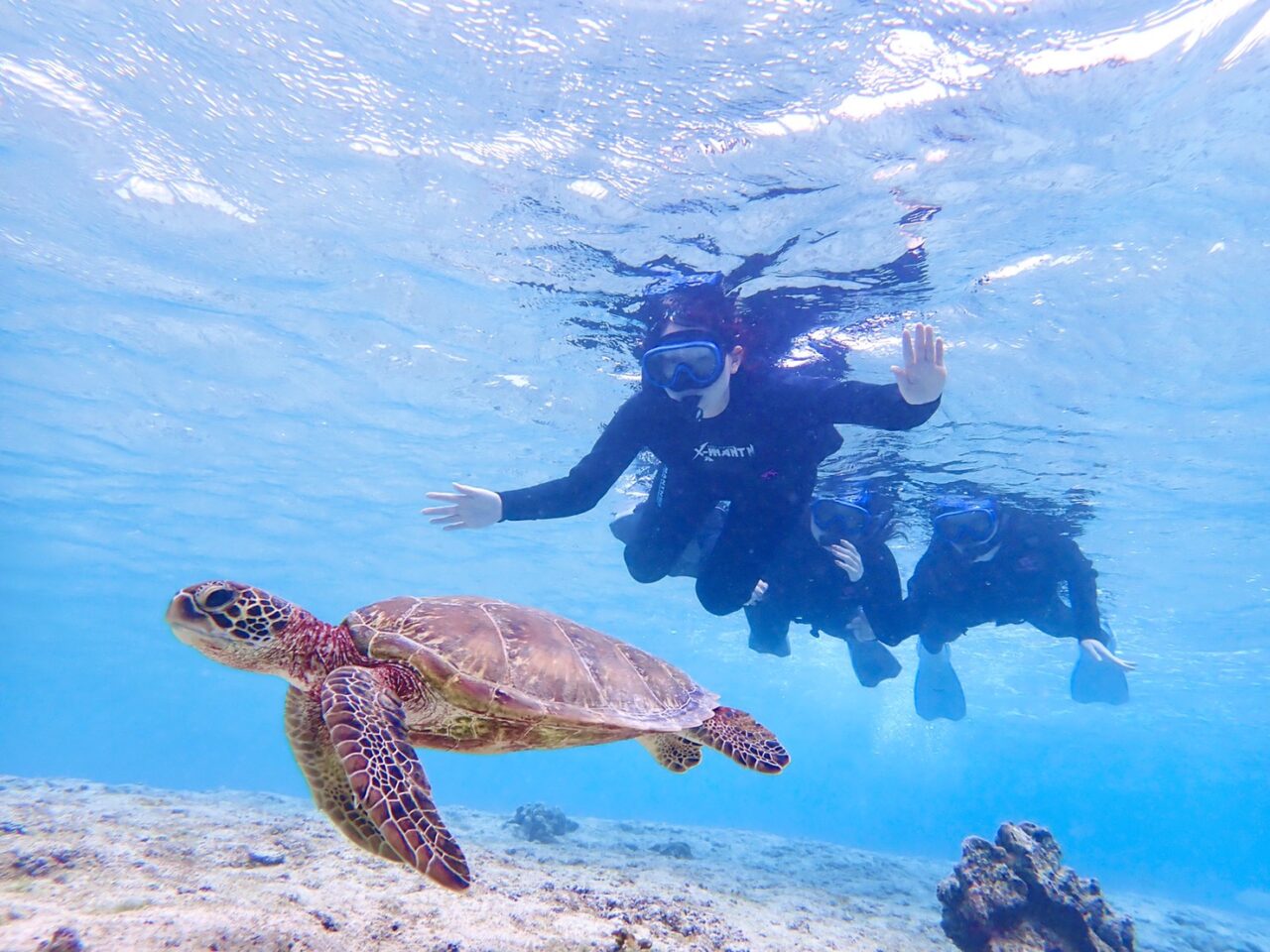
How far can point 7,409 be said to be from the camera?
16.8 meters

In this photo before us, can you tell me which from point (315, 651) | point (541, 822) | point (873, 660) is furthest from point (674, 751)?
point (873, 660)

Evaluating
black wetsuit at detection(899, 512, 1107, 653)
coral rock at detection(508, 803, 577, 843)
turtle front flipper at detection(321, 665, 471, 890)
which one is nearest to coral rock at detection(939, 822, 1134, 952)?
black wetsuit at detection(899, 512, 1107, 653)

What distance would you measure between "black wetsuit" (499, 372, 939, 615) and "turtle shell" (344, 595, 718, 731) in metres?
3.00

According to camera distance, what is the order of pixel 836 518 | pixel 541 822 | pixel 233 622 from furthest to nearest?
1. pixel 541 822
2. pixel 836 518
3. pixel 233 622

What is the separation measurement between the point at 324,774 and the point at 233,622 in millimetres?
960

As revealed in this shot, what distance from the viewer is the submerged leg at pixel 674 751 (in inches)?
205

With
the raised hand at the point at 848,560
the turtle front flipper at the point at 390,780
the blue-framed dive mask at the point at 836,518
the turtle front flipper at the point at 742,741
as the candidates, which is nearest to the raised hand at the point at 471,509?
the turtle front flipper at the point at 742,741

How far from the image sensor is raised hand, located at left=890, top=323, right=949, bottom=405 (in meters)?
6.00

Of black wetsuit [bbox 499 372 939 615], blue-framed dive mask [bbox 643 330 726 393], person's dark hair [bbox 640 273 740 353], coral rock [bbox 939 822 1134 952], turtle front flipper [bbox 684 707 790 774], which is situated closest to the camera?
turtle front flipper [bbox 684 707 790 774]

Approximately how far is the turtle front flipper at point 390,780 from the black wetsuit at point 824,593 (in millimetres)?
6689

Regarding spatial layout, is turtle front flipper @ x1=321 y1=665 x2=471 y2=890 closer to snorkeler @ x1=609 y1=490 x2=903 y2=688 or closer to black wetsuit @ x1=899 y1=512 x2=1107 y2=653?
snorkeler @ x1=609 y1=490 x2=903 y2=688

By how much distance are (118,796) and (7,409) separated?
1351cm

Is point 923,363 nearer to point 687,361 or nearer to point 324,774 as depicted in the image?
point 687,361

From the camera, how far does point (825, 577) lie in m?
9.25
